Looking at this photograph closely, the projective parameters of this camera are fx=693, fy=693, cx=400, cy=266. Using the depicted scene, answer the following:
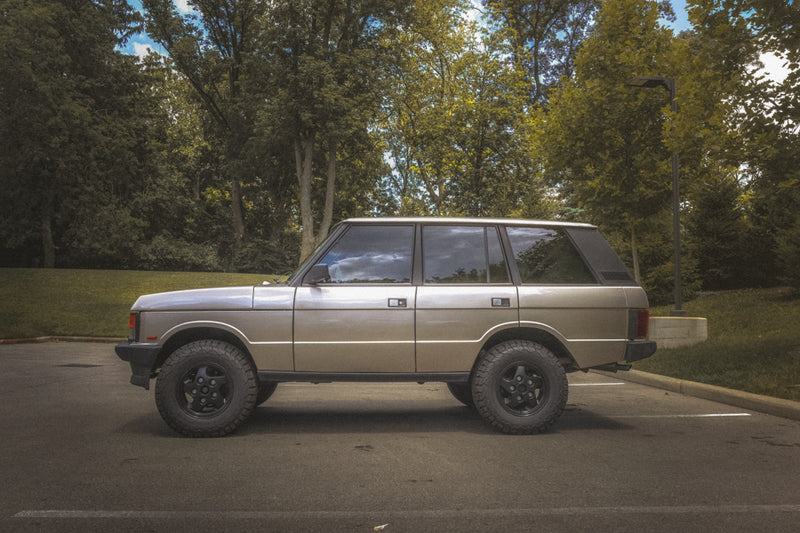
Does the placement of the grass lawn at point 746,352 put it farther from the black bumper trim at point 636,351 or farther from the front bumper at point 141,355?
the front bumper at point 141,355

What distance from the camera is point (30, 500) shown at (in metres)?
4.45

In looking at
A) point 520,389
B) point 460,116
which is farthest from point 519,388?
point 460,116

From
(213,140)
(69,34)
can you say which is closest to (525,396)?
(69,34)

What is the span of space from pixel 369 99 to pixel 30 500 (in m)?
31.1

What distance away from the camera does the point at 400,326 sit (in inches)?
260

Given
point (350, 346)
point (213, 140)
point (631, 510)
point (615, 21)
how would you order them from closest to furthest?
1. point (631, 510)
2. point (350, 346)
3. point (615, 21)
4. point (213, 140)

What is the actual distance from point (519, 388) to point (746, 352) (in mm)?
6727

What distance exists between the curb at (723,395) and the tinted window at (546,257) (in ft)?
9.33

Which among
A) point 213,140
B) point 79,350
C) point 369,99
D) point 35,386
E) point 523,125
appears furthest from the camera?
point 213,140

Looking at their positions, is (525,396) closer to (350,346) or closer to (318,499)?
(350,346)

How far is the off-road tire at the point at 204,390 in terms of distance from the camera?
6422 mm

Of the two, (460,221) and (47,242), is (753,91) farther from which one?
(47,242)

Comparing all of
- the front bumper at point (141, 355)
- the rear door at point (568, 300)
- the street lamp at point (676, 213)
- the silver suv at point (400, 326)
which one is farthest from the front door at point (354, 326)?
the street lamp at point (676, 213)

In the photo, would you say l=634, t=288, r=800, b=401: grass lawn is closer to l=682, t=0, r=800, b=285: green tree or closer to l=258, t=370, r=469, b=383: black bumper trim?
l=682, t=0, r=800, b=285: green tree
